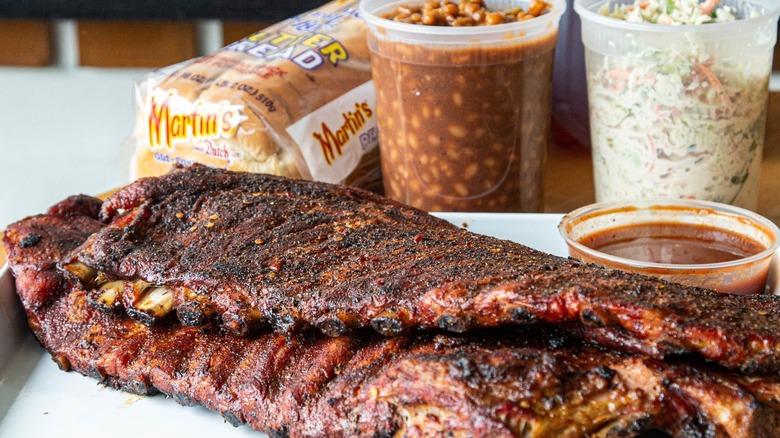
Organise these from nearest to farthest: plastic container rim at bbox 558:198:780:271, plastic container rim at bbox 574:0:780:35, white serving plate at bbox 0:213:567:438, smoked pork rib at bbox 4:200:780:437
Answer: smoked pork rib at bbox 4:200:780:437, white serving plate at bbox 0:213:567:438, plastic container rim at bbox 558:198:780:271, plastic container rim at bbox 574:0:780:35

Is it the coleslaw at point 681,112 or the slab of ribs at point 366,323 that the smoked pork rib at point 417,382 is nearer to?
the slab of ribs at point 366,323

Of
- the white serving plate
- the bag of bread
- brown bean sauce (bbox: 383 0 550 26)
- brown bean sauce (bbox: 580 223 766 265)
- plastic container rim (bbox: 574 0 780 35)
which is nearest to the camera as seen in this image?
the white serving plate

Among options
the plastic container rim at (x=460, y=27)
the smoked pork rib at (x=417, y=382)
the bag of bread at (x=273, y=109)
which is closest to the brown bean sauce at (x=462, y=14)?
the plastic container rim at (x=460, y=27)

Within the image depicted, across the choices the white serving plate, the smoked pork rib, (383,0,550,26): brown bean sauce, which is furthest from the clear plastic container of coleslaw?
the white serving plate

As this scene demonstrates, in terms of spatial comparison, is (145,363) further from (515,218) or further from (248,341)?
(515,218)

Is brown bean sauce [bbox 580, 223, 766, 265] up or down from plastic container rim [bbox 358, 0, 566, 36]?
down

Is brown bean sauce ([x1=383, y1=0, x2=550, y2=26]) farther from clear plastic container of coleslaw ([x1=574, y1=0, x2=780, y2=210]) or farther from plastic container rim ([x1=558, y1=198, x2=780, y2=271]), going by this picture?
plastic container rim ([x1=558, y1=198, x2=780, y2=271])
